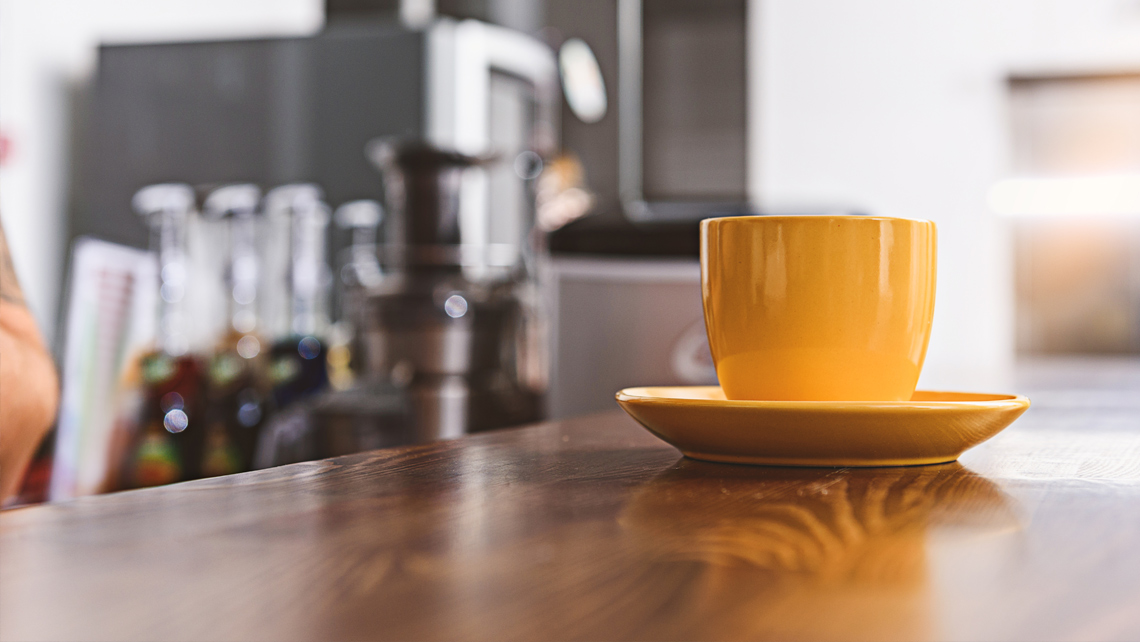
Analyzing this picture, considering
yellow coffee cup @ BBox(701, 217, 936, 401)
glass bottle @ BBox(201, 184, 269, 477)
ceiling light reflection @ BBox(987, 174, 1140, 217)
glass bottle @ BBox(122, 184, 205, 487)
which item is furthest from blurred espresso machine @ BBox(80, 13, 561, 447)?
ceiling light reflection @ BBox(987, 174, 1140, 217)

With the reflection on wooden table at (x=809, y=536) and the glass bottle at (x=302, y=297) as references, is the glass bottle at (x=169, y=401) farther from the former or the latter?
the reflection on wooden table at (x=809, y=536)

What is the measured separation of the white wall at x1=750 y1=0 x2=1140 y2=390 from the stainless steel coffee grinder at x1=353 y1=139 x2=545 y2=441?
1.96m

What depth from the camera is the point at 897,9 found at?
3326 millimetres

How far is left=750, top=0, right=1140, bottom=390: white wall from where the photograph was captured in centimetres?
324

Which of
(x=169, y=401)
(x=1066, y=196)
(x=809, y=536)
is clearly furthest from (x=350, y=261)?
(x=1066, y=196)

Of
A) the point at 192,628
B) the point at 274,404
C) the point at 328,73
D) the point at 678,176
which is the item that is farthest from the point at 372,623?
the point at 678,176

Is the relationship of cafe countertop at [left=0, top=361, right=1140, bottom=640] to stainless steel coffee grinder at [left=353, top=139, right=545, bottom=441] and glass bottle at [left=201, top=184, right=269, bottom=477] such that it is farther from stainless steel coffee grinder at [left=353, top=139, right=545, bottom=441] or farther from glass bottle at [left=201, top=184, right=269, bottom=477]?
glass bottle at [left=201, top=184, right=269, bottom=477]

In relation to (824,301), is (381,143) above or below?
above

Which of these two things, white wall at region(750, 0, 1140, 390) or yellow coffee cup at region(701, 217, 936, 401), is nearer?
yellow coffee cup at region(701, 217, 936, 401)

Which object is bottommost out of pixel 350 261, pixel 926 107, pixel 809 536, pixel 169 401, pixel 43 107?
pixel 169 401

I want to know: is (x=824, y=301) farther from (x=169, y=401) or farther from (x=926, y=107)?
(x=926, y=107)

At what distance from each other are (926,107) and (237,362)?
2.44 metres

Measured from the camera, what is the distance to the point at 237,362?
185 cm

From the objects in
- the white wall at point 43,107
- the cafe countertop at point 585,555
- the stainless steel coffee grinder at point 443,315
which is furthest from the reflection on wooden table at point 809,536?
the white wall at point 43,107
